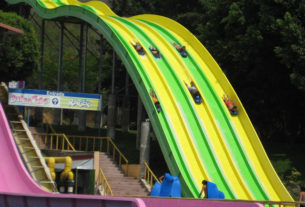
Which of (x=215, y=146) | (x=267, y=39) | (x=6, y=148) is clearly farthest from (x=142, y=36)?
(x=6, y=148)

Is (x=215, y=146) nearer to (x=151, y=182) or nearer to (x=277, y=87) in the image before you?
(x=151, y=182)

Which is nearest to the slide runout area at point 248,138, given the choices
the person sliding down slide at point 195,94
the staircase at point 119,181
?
the person sliding down slide at point 195,94

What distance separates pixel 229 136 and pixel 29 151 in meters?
8.86

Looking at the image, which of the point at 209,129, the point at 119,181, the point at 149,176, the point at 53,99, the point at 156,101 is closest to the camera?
the point at 119,181

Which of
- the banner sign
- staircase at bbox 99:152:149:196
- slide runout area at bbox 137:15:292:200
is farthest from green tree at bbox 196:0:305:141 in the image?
staircase at bbox 99:152:149:196

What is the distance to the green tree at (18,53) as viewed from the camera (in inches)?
1350

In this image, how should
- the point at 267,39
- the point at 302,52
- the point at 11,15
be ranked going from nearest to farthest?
the point at 302,52 < the point at 267,39 < the point at 11,15

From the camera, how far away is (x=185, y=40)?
34.4m

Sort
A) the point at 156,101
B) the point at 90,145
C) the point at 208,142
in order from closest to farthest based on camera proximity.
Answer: the point at 208,142 → the point at 156,101 → the point at 90,145

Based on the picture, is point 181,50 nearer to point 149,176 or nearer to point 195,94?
point 195,94

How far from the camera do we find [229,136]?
2841 centimetres

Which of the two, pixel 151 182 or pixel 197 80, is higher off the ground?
pixel 197 80

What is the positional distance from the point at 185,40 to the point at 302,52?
22.8 ft

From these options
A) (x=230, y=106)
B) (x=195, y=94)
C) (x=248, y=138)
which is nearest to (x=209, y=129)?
(x=248, y=138)
